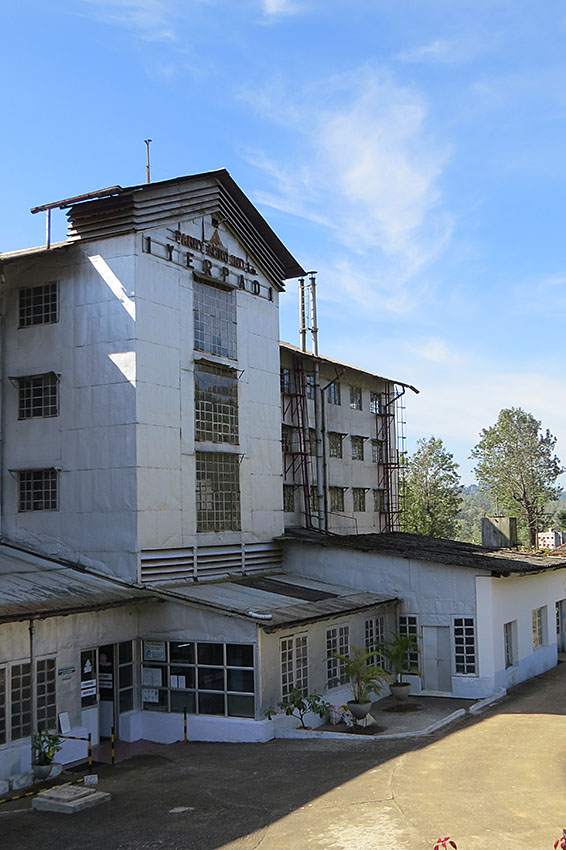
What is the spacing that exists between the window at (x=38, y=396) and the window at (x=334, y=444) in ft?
55.1

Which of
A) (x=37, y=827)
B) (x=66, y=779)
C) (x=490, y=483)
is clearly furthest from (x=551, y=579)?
(x=490, y=483)

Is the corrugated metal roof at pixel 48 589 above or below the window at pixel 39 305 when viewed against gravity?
below

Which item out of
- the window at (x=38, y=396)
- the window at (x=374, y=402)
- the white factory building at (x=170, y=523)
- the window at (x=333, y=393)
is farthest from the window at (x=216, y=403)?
the window at (x=374, y=402)

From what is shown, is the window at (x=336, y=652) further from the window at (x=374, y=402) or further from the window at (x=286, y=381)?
the window at (x=374, y=402)

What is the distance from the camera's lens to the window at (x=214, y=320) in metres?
27.1

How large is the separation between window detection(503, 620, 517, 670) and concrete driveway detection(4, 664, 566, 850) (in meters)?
6.70

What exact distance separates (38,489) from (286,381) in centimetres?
1369

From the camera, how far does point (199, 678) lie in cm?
2236

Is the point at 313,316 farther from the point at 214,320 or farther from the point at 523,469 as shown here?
the point at 523,469

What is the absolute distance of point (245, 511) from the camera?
93.2 feet

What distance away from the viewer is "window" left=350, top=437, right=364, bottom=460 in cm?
4216

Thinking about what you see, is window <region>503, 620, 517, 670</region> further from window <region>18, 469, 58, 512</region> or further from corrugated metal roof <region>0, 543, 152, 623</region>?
window <region>18, 469, 58, 512</region>

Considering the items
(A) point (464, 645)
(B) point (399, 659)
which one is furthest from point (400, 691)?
(A) point (464, 645)

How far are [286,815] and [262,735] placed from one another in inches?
244
